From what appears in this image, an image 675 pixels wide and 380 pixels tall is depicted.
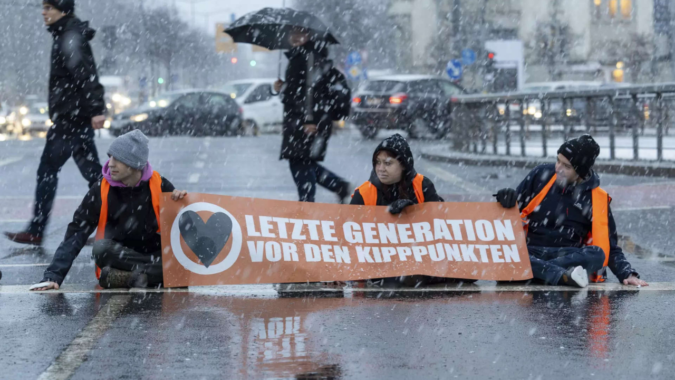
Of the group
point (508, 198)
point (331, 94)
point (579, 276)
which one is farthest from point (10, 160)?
point (579, 276)

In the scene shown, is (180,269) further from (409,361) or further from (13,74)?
(13,74)

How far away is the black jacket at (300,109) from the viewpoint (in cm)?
821

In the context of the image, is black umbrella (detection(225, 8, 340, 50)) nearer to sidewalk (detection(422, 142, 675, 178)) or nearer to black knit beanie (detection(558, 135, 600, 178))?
black knit beanie (detection(558, 135, 600, 178))

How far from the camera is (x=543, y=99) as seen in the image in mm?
16984

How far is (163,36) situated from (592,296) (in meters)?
60.9

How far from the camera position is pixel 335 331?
4.91 metres

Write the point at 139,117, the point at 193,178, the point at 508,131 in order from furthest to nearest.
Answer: the point at 139,117 < the point at 508,131 < the point at 193,178

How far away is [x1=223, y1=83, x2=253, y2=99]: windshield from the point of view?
2983 cm

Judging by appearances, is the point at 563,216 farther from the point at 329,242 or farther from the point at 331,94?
the point at 331,94

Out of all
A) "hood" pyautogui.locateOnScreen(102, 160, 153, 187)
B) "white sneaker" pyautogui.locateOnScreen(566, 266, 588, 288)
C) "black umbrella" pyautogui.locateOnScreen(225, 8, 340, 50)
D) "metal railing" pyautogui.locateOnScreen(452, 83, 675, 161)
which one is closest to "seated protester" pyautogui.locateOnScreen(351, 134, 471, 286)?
"white sneaker" pyautogui.locateOnScreen(566, 266, 588, 288)

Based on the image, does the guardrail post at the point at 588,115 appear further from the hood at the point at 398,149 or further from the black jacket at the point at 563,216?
the hood at the point at 398,149

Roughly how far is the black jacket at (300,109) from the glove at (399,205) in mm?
1998

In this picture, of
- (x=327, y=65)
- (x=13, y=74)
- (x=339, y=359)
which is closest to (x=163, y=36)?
(x=13, y=74)

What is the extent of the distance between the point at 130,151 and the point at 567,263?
8.47ft
